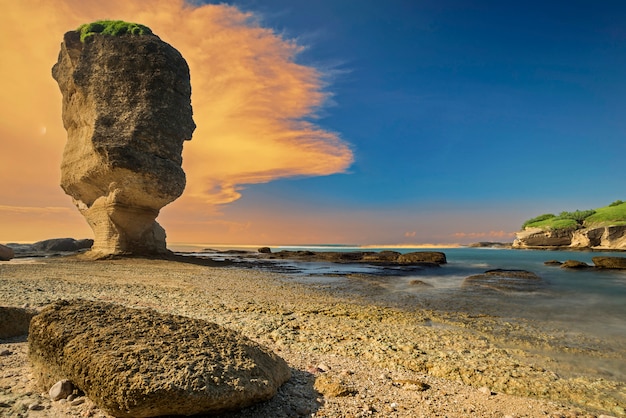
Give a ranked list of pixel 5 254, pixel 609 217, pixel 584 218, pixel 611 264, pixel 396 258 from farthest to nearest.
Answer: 1. pixel 584 218
2. pixel 609 217
3. pixel 396 258
4. pixel 611 264
5. pixel 5 254

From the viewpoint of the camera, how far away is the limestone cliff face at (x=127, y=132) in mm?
25219

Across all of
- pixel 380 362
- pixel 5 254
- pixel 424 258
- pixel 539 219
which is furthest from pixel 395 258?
pixel 539 219

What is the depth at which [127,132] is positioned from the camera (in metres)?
25.1

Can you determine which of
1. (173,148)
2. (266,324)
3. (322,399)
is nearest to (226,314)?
(266,324)

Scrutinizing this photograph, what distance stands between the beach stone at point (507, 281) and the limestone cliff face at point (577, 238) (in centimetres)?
7199

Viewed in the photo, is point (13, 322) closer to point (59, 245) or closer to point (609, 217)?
point (59, 245)

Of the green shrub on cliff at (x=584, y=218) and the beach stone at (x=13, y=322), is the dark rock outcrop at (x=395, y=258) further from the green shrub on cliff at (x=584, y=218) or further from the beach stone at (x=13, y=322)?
the green shrub on cliff at (x=584, y=218)

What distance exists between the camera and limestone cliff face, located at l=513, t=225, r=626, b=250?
78125 millimetres

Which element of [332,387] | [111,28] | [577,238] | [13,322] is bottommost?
[332,387]

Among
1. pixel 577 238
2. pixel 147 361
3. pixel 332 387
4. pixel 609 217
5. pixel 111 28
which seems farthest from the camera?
pixel 577 238

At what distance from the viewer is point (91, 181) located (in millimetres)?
27016

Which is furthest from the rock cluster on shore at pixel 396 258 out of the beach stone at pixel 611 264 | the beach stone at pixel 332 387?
the beach stone at pixel 332 387

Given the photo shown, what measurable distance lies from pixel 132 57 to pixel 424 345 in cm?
2900

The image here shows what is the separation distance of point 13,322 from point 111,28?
29090 millimetres
